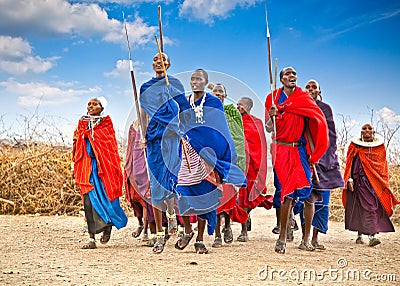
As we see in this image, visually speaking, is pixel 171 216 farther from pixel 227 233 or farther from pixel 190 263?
pixel 190 263

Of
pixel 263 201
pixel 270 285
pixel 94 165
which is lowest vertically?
pixel 270 285

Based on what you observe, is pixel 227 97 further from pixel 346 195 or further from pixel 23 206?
pixel 23 206

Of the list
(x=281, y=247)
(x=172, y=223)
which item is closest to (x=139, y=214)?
(x=172, y=223)

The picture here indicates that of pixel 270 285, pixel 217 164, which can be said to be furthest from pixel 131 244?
pixel 270 285

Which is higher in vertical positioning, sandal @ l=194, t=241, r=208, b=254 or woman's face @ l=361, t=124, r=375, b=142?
woman's face @ l=361, t=124, r=375, b=142

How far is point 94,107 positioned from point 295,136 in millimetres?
2890

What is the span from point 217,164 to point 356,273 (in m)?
2.19

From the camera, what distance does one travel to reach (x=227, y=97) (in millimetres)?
8484

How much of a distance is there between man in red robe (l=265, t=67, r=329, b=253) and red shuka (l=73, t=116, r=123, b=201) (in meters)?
2.27

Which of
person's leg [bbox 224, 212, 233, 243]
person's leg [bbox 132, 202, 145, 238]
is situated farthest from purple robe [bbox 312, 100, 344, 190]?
person's leg [bbox 132, 202, 145, 238]

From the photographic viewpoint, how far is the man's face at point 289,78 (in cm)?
736

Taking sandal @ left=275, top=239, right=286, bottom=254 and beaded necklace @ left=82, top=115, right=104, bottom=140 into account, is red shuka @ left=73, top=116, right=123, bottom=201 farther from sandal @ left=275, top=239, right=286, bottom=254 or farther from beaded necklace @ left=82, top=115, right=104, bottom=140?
sandal @ left=275, top=239, right=286, bottom=254

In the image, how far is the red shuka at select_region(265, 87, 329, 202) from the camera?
7.06 metres

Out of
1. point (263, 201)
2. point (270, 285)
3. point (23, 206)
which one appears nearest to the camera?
point (270, 285)
